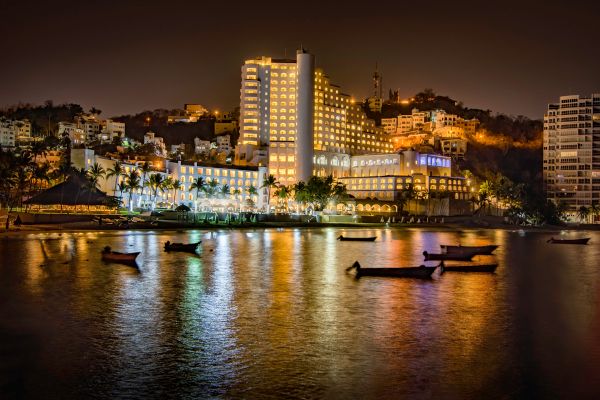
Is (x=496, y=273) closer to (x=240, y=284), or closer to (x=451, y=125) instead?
(x=240, y=284)

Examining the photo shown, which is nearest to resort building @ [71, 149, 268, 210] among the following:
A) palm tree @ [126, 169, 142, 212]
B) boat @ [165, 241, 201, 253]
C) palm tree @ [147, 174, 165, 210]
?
palm tree @ [147, 174, 165, 210]

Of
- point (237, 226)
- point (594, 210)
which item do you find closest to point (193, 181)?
point (237, 226)

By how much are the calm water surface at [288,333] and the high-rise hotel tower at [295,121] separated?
11011 cm

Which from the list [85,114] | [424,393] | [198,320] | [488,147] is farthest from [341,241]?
[85,114]

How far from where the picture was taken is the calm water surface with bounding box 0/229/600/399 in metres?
14.0

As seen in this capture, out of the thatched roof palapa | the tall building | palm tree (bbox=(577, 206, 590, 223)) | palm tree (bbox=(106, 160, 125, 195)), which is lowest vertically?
palm tree (bbox=(577, 206, 590, 223))

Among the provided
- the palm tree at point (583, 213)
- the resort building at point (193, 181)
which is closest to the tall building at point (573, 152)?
the palm tree at point (583, 213)

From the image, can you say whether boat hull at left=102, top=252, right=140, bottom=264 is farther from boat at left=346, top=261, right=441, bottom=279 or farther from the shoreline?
the shoreline

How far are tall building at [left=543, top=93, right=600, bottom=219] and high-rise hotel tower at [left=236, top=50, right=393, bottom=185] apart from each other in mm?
56592

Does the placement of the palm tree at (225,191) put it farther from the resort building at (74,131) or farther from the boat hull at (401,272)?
the boat hull at (401,272)

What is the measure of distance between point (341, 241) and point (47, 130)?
5413 inches

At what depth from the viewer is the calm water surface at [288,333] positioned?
14.0 m

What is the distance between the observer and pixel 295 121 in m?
159

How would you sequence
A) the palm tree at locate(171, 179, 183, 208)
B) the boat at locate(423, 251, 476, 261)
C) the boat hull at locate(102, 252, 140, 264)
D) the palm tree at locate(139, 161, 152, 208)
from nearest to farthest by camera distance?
the boat hull at locate(102, 252, 140, 264)
the boat at locate(423, 251, 476, 261)
the palm tree at locate(139, 161, 152, 208)
the palm tree at locate(171, 179, 183, 208)
